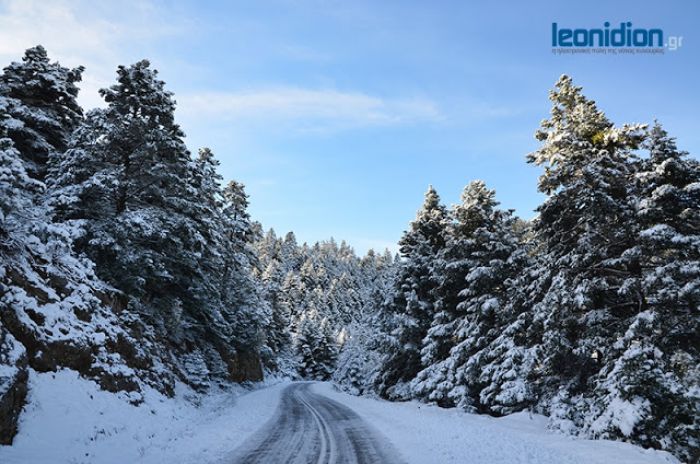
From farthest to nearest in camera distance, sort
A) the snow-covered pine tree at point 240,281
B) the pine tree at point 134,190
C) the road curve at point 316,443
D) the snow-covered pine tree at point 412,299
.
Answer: the snow-covered pine tree at point 240,281 < the snow-covered pine tree at point 412,299 < the pine tree at point 134,190 < the road curve at point 316,443

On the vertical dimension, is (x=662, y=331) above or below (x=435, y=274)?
below

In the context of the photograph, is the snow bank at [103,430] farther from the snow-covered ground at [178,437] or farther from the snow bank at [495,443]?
the snow bank at [495,443]

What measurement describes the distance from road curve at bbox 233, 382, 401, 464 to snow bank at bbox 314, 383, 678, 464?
0.73 m

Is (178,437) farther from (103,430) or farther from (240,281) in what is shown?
(240,281)

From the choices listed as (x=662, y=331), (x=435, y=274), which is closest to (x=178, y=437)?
(x=662, y=331)

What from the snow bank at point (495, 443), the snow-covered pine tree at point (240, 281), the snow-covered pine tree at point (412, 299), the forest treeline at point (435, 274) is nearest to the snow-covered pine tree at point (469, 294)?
the forest treeline at point (435, 274)

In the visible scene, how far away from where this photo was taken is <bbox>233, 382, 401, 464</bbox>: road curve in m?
11.0

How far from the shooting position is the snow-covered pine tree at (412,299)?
28.2 metres

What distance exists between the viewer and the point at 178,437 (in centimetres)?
1314

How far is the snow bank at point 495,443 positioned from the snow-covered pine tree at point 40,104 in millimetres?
22800

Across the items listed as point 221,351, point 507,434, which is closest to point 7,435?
point 507,434

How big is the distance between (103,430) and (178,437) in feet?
8.73

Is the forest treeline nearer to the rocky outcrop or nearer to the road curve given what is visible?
the rocky outcrop

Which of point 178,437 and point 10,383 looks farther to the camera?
point 178,437
